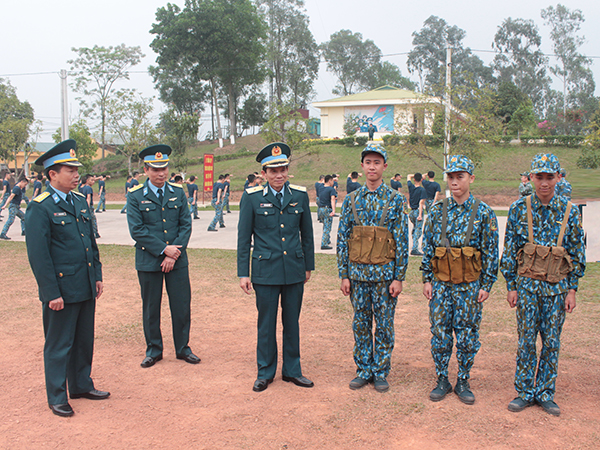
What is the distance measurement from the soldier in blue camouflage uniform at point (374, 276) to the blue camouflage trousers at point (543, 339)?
3.29ft

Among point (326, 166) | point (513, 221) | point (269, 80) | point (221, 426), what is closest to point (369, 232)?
point (513, 221)

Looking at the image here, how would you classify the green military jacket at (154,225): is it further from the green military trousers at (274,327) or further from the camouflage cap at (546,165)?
the camouflage cap at (546,165)

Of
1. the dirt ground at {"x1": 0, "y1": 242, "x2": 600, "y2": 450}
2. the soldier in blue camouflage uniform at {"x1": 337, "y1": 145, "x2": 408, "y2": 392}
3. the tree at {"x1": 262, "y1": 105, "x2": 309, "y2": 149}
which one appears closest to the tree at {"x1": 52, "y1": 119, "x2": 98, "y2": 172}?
the tree at {"x1": 262, "y1": 105, "x2": 309, "y2": 149}

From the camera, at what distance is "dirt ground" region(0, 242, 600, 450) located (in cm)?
359

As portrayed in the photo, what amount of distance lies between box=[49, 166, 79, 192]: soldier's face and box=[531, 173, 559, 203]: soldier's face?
3704mm

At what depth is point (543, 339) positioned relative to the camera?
13.0 feet

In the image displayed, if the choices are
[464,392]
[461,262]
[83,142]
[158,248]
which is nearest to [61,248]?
[158,248]

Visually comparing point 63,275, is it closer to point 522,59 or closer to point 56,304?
point 56,304

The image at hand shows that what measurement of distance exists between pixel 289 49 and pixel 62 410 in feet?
200

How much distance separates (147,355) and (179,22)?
45836mm

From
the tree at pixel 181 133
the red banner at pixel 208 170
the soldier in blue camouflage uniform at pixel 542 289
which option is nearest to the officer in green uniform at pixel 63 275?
the soldier in blue camouflage uniform at pixel 542 289

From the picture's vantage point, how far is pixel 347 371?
482 centimetres

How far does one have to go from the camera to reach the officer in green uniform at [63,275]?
3.98 metres

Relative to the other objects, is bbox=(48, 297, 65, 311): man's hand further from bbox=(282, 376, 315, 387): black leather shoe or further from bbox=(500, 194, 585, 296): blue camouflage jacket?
bbox=(500, 194, 585, 296): blue camouflage jacket
